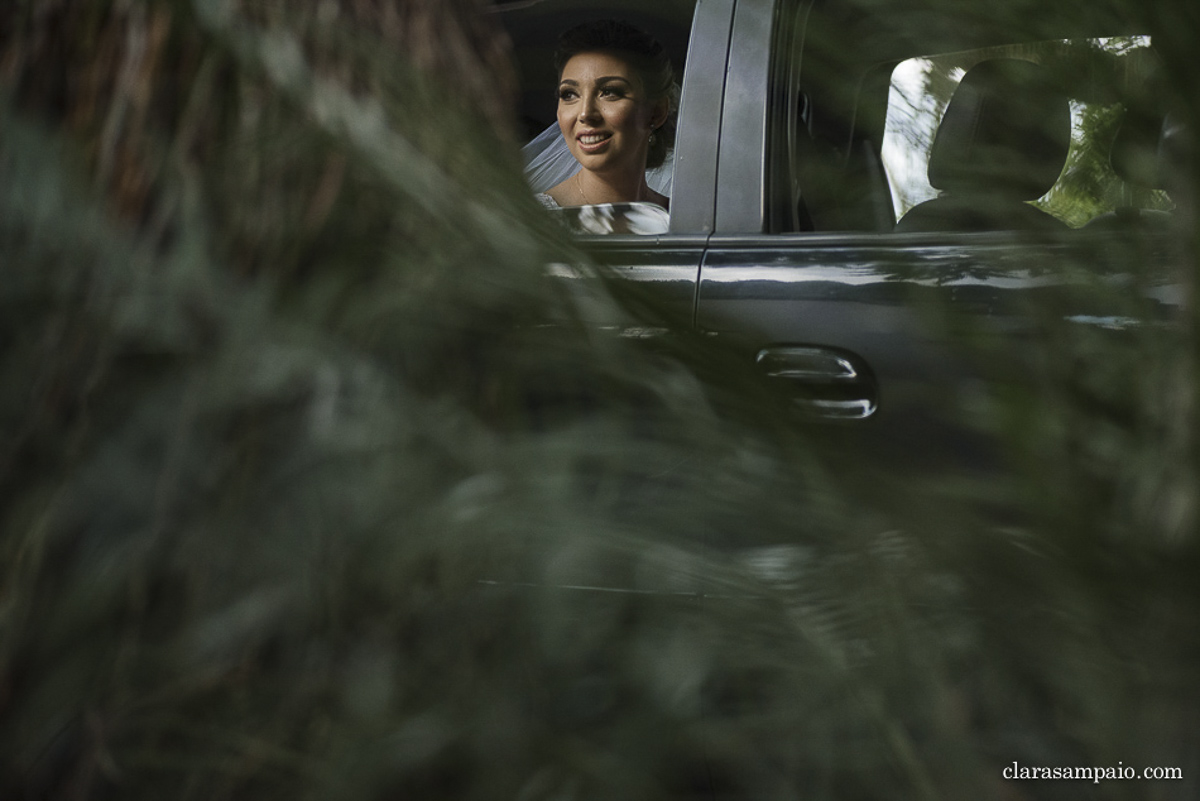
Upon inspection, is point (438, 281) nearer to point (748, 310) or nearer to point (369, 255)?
point (369, 255)

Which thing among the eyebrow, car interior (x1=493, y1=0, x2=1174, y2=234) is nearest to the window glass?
car interior (x1=493, y1=0, x2=1174, y2=234)

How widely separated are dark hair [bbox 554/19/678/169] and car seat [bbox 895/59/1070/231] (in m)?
1.73

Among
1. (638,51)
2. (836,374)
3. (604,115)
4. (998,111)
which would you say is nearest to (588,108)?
(604,115)

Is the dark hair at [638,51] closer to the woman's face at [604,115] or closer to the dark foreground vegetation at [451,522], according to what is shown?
the woman's face at [604,115]

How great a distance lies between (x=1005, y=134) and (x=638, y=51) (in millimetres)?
1919

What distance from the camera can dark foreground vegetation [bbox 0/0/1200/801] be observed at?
313 mm

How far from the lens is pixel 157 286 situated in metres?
0.60

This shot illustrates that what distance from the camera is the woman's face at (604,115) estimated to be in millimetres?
2229

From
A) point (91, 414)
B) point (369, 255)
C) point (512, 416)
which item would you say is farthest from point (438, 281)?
point (91, 414)

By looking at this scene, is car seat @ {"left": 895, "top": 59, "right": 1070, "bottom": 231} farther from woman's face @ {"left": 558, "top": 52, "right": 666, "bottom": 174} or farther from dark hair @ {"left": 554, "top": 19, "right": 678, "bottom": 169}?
woman's face @ {"left": 558, "top": 52, "right": 666, "bottom": 174}

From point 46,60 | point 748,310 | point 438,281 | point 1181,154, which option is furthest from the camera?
point 748,310

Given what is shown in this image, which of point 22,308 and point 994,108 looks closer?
point 994,108

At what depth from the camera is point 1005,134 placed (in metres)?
0.38

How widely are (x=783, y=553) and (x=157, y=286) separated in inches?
17.2
